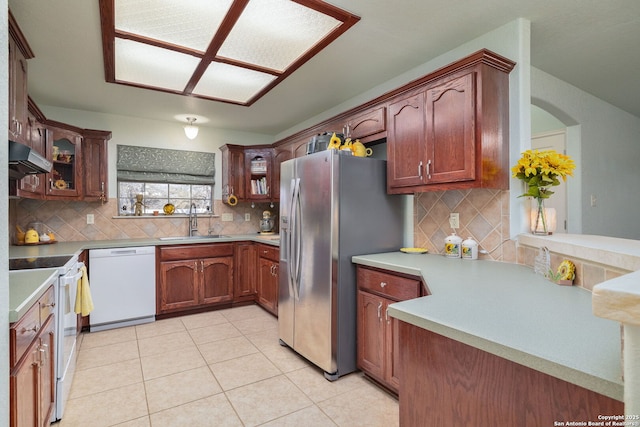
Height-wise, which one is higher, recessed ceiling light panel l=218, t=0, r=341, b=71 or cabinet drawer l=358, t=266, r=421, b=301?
recessed ceiling light panel l=218, t=0, r=341, b=71

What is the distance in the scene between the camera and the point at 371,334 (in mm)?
2254

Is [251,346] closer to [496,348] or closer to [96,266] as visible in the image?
[96,266]

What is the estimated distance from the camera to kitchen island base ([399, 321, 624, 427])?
29.1 inches

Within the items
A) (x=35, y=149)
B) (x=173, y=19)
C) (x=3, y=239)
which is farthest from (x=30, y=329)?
(x=35, y=149)

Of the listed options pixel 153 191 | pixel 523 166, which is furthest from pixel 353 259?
pixel 153 191

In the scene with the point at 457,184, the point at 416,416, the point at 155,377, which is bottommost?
the point at 155,377

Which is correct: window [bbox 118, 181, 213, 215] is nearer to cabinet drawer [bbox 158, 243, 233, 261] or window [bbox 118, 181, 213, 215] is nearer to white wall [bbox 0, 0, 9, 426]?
cabinet drawer [bbox 158, 243, 233, 261]

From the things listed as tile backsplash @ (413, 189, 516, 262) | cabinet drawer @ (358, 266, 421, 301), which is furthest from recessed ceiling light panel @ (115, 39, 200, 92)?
tile backsplash @ (413, 189, 516, 262)

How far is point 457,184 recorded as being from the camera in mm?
2078

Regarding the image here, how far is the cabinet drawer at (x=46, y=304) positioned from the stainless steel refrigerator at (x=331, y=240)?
5.15 ft

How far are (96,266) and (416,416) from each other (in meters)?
3.41

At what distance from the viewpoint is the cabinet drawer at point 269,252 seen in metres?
3.58

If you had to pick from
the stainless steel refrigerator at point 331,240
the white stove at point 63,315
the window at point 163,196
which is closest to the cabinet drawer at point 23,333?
the white stove at point 63,315

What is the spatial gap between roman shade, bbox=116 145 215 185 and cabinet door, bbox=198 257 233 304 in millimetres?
1243
